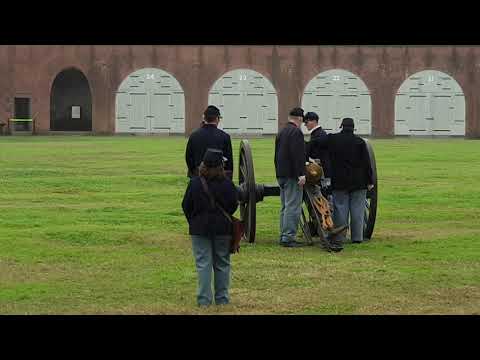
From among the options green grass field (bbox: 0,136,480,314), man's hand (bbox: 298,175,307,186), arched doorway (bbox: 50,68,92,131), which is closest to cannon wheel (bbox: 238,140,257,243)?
green grass field (bbox: 0,136,480,314)

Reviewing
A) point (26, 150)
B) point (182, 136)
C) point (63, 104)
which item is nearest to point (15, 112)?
point (63, 104)

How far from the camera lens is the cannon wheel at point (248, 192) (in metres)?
11.8

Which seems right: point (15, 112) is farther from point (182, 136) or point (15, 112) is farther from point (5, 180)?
point (5, 180)

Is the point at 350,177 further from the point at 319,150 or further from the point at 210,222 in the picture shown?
the point at 210,222

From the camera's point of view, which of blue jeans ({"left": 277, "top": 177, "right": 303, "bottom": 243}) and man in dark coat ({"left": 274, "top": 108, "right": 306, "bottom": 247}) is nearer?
man in dark coat ({"left": 274, "top": 108, "right": 306, "bottom": 247})

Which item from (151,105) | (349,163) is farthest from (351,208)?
(151,105)

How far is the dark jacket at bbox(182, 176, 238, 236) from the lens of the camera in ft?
27.6

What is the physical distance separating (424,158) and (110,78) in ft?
66.0

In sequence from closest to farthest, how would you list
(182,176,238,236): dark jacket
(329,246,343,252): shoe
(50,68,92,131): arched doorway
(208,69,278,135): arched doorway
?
(182,176,238,236): dark jacket
(329,246,343,252): shoe
(208,69,278,135): arched doorway
(50,68,92,131): arched doorway

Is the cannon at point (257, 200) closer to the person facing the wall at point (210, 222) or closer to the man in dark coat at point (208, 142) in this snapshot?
the man in dark coat at point (208, 142)

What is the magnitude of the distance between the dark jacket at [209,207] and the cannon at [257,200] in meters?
3.23

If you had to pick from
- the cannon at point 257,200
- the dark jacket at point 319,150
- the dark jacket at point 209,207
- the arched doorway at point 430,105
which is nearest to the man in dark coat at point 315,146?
the dark jacket at point 319,150

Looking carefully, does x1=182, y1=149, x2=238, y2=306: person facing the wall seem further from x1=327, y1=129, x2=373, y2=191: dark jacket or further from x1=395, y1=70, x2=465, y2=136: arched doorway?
x1=395, y1=70, x2=465, y2=136: arched doorway

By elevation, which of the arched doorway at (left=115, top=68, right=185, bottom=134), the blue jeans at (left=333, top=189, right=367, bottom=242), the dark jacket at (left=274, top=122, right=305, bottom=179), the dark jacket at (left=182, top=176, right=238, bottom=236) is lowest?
the blue jeans at (left=333, top=189, right=367, bottom=242)
